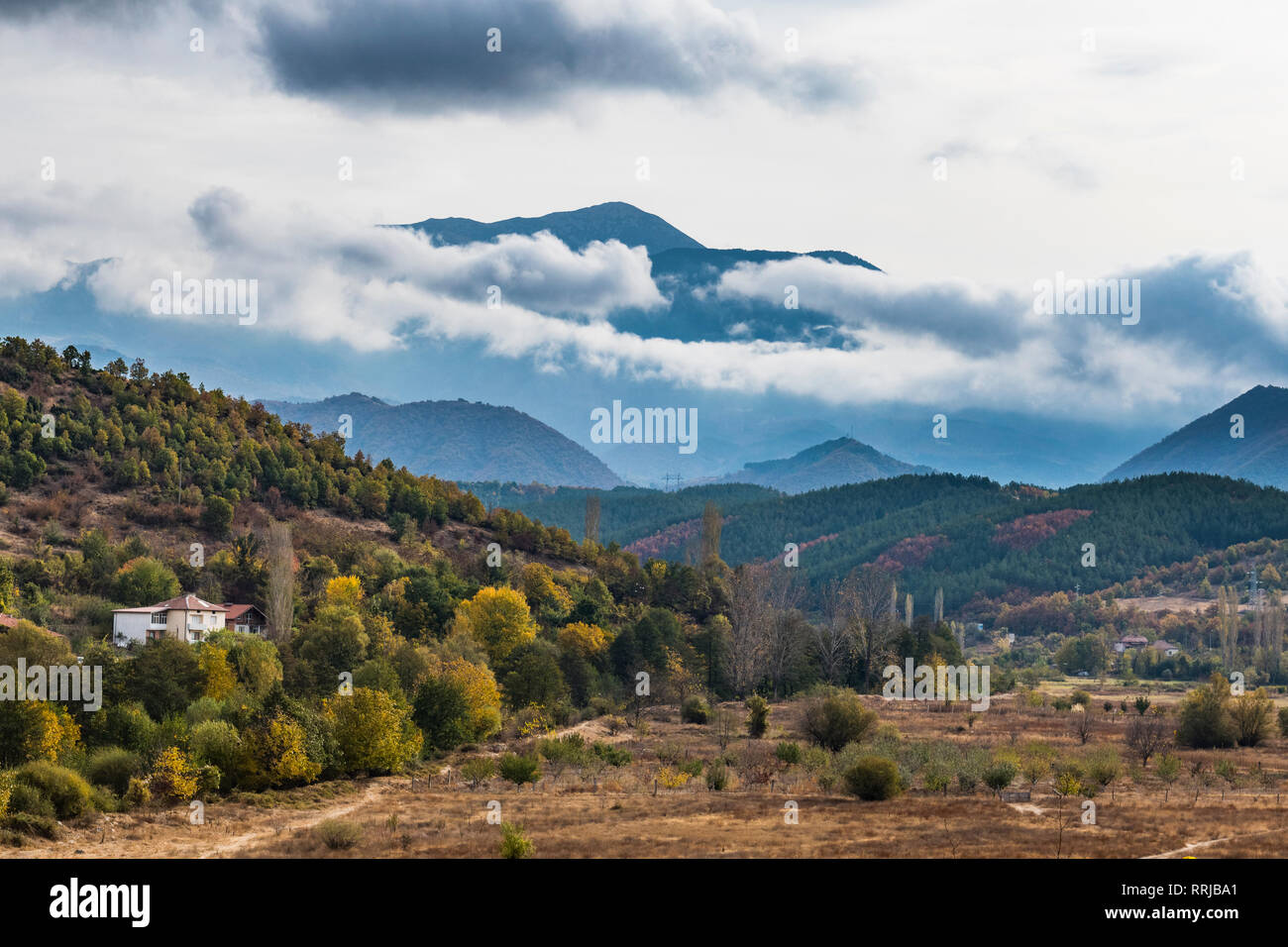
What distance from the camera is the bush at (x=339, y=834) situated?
3925 centimetres

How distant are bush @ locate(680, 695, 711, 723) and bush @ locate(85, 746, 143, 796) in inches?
1625

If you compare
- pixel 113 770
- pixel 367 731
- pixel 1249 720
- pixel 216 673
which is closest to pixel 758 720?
pixel 367 731

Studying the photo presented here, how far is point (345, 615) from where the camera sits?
78750 millimetres

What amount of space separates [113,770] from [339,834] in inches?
615

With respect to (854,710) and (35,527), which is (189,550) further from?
(854,710)

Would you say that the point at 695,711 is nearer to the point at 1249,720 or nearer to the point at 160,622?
the point at 1249,720

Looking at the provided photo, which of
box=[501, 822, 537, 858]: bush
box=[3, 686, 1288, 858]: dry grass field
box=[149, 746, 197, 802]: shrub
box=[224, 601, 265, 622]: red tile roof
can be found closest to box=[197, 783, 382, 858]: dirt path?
box=[3, 686, 1288, 858]: dry grass field

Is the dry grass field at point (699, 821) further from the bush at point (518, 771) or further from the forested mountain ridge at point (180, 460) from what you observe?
the forested mountain ridge at point (180, 460)

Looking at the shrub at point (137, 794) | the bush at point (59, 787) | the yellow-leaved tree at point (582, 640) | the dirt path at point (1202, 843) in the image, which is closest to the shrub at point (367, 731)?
the shrub at point (137, 794)

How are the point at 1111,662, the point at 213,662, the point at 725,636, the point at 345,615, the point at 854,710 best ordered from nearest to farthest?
the point at 213,662 → the point at 854,710 → the point at 345,615 → the point at 725,636 → the point at 1111,662

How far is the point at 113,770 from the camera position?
5006 cm

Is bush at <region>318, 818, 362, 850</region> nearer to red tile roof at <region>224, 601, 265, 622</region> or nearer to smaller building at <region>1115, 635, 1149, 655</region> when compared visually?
red tile roof at <region>224, 601, 265, 622</region>
